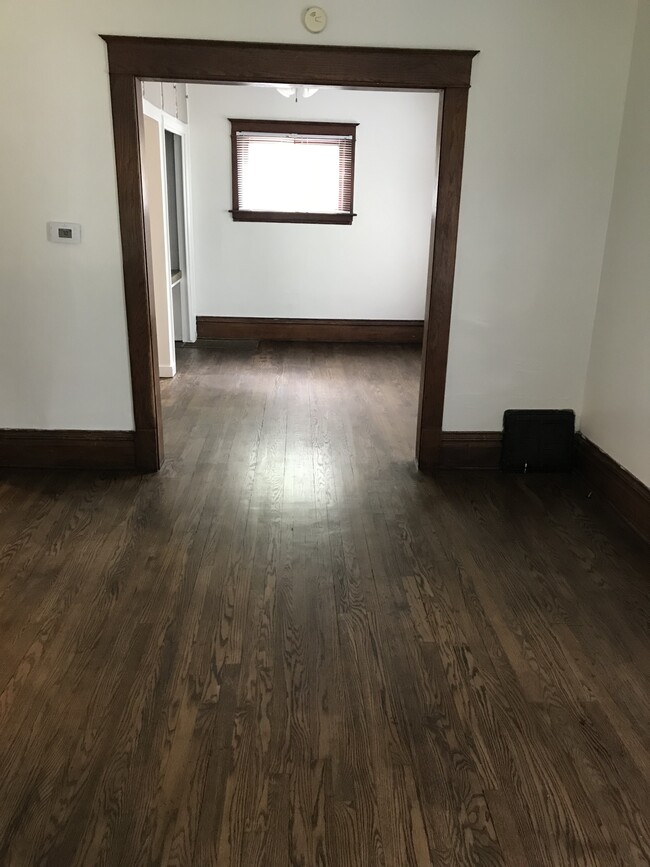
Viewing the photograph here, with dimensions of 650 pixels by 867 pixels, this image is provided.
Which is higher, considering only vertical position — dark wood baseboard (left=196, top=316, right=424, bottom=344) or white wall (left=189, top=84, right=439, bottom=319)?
white wall (left=189, top=84, right=439, bottom=319)

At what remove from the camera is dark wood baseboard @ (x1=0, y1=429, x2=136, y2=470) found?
367cm

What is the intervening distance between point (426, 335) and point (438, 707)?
210cm

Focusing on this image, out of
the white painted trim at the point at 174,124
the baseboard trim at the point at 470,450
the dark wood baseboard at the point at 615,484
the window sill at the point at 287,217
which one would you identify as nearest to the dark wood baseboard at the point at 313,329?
the window sill at the point at 287,217

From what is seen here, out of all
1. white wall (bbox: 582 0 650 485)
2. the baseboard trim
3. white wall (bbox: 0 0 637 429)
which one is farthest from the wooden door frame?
white wall (bbox: 582 0 650 485)

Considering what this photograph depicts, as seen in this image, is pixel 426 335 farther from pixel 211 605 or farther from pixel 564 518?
pixel 211 605

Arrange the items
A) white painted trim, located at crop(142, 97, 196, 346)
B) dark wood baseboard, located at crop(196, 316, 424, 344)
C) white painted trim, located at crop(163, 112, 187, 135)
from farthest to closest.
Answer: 1. dark wood baseboard, located at crop(196, 316, 424, 344)
2. white painted trim, located at crop(142, 97, 196, 346)
3. white painted trim, located at crop(163, 112, 187, 135)

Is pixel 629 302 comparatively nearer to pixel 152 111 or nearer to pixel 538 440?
pixel 538 440

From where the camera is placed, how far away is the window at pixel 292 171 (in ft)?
20.7

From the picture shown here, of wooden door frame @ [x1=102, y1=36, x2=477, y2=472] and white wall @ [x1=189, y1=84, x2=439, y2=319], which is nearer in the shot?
wooden door frame @ [x1=102, y1=36, x2=477, y2=472]

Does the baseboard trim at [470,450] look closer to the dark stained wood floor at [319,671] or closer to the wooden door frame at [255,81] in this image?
the dark stained wood floor at [319,671]

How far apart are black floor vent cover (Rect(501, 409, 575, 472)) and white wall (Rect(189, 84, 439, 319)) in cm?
294

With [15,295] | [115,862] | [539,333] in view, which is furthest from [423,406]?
[115,862]

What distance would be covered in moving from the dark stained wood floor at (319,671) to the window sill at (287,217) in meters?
3.55

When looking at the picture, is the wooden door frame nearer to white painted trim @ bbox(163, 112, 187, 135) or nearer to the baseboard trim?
the baseboard trim
